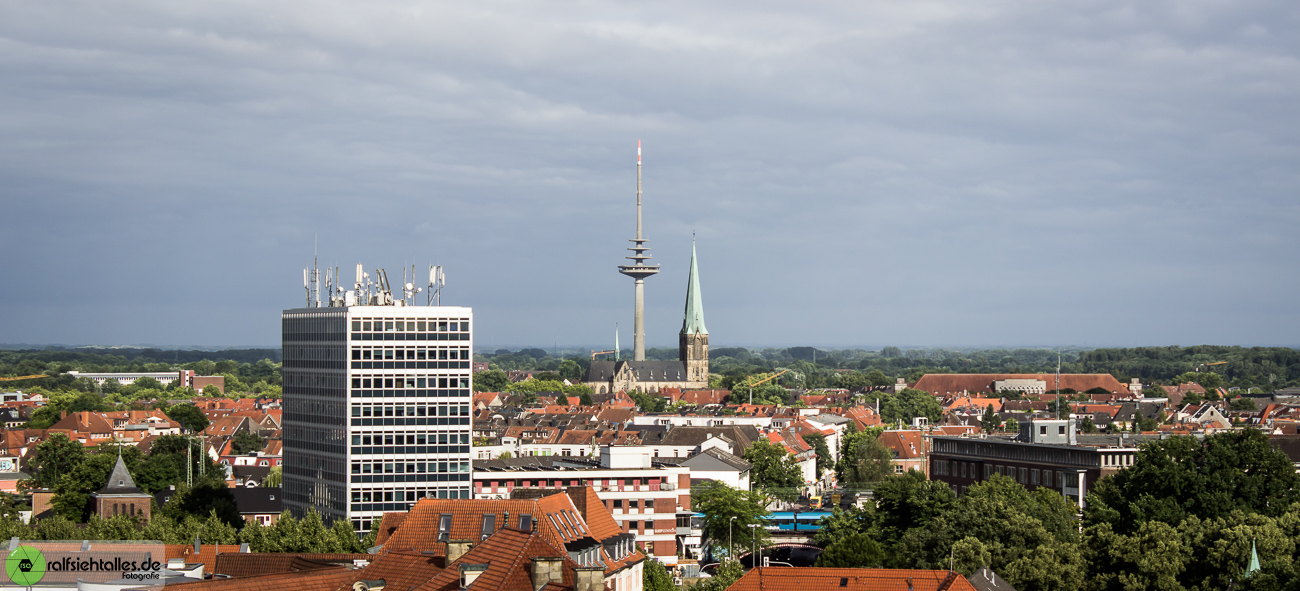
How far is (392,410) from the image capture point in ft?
360

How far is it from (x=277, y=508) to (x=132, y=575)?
8013 centimetres

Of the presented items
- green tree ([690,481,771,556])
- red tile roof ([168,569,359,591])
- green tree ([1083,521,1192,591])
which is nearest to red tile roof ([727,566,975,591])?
green tree ([1083,521,1192,591])

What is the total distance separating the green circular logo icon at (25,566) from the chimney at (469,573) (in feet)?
41.3

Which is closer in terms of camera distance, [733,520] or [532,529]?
[532,529]

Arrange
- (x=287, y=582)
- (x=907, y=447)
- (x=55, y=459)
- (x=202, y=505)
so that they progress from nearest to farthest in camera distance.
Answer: (x=287, y=582) < (x=202, y=505) < (x=55, y=459) < (x=907, y=447)

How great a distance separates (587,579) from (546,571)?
3.75 ft

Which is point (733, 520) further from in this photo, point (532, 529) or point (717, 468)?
point (532, 529)

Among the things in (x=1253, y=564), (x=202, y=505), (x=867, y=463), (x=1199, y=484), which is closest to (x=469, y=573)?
(x=1253, y=564)

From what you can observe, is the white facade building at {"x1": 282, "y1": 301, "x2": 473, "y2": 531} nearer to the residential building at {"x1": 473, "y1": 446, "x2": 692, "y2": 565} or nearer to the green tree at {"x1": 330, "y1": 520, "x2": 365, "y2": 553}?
the residential building at {"x1": 473, "y1": 446, "x2": 692, "y2": 565}

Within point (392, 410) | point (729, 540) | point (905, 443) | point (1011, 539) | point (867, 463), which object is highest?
point (392, 410)

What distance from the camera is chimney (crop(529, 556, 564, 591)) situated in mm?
40875

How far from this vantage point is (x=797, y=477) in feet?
542

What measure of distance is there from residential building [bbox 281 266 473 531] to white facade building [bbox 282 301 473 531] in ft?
0.23

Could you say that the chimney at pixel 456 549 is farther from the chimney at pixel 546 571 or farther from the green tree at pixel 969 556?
the green tree at pixel 969 556
